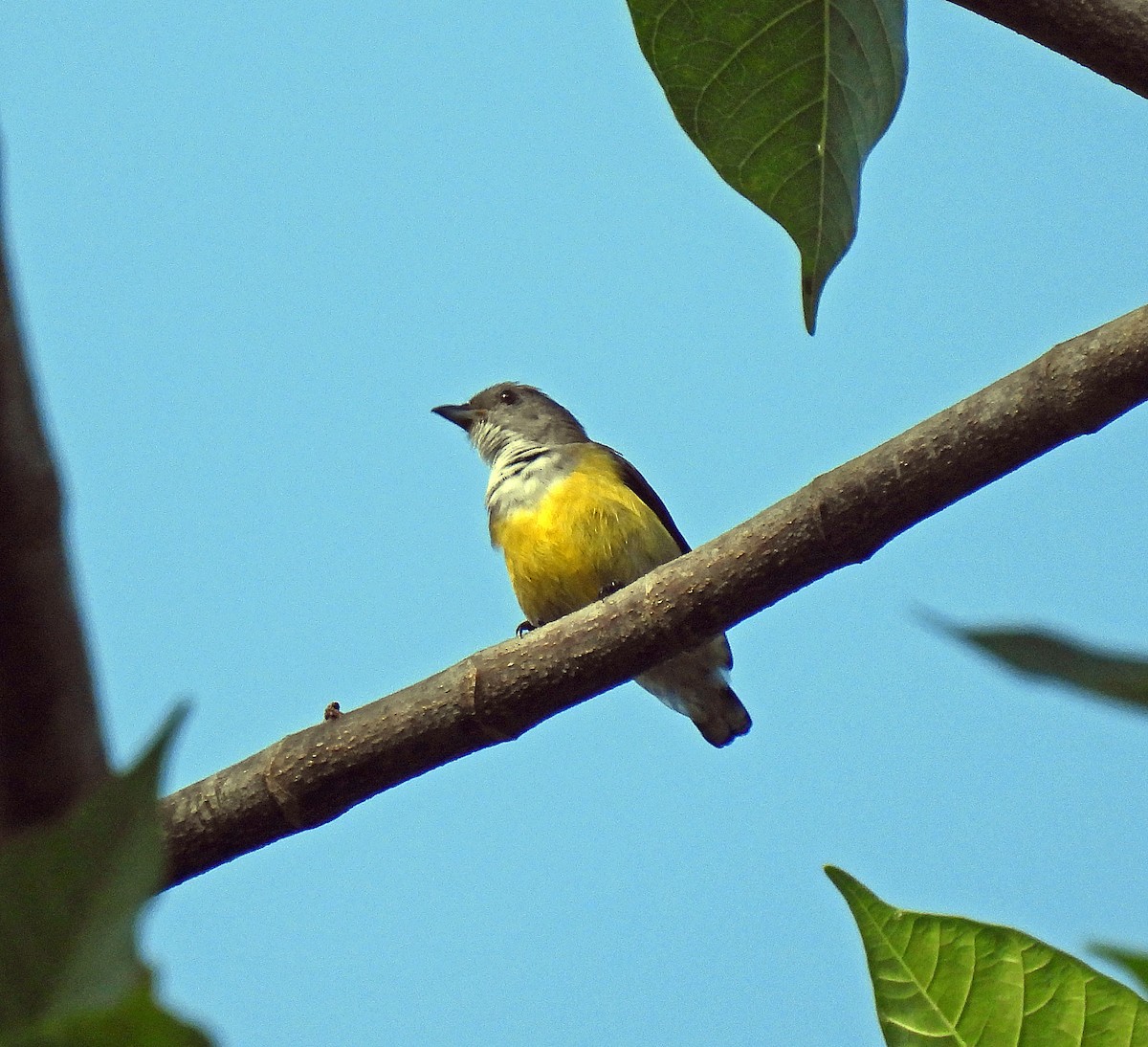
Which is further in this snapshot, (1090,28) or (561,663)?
(561,663)

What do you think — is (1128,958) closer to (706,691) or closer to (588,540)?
(588,540)

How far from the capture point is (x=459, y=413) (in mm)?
9039

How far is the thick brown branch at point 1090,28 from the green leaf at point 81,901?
57.7 inches

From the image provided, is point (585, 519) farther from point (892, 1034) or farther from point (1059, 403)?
point (892, 1034)

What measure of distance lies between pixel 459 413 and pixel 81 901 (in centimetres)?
851

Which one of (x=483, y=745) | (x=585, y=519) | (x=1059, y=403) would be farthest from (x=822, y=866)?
(x=585, y=519)

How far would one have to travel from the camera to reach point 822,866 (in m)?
1.38

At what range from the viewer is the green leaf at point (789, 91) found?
5.64 feet

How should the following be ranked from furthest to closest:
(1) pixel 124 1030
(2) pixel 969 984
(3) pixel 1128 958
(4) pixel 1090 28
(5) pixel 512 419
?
1. (5) pixel 512 419
2. (4) pixel 1090 28
3. (2) pixel 969 984
4. (3) pixel 1128 958
5. (1) pixel 124 1030

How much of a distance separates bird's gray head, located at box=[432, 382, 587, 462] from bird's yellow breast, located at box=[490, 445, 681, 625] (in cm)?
115

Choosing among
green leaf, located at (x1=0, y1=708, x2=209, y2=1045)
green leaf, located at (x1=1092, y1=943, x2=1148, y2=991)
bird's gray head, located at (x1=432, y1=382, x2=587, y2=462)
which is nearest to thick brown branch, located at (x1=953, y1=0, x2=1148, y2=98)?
green leaf, located at (x1=1092, y1=943, x2=1148, y2=991)

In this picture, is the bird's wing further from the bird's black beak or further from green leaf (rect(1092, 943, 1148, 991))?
green leaf (rect(1092, 943, 1148, 991))

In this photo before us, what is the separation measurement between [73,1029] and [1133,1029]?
1.20 metres

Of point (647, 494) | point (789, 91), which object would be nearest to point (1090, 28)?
point (789, 91)
